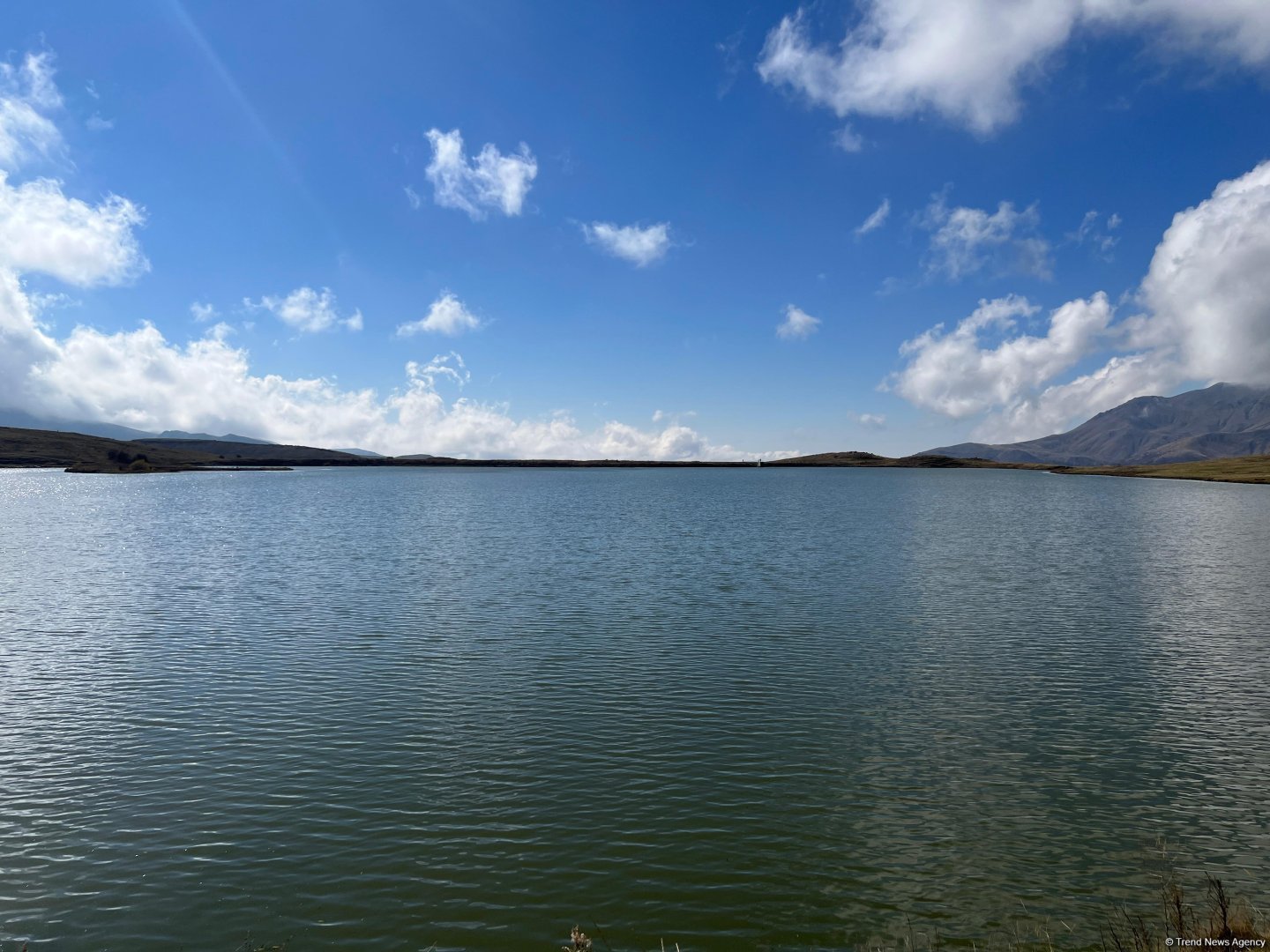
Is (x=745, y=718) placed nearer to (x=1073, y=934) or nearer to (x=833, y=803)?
(x=833, y=803)

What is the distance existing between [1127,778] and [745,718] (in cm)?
1204

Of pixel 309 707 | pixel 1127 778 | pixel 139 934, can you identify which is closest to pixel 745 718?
pixel 1127 778

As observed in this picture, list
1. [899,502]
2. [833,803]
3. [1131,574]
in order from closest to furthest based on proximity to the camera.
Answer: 1. [833,803]
2. [1131,574]
3. [899,502]

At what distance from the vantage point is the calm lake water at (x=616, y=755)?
52.9 ft

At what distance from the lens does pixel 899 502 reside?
155 m

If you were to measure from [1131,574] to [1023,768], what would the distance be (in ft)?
Answer: 153

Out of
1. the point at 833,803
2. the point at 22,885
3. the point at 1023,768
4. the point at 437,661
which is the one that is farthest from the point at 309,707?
the point at 1023,768

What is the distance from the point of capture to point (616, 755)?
23953mm

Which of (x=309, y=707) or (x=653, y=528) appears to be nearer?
(x=309, y=707)

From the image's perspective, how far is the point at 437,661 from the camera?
3494cm

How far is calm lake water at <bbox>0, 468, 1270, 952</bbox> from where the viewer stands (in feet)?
52.9

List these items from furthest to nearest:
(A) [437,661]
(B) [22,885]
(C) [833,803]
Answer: (A) [437,661], (C) [833,803], (B) [22,885]

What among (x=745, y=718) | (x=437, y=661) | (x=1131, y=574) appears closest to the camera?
(x=745, y=718)

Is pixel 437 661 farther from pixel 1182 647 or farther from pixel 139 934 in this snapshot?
pixel 1182 647
